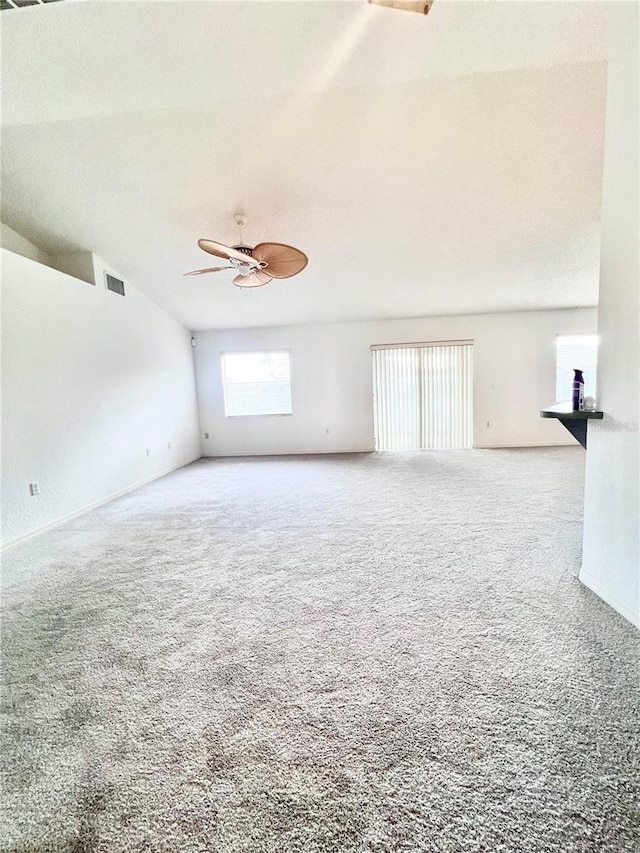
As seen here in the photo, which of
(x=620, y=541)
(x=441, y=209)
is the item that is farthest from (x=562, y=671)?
(x=441, y=209)

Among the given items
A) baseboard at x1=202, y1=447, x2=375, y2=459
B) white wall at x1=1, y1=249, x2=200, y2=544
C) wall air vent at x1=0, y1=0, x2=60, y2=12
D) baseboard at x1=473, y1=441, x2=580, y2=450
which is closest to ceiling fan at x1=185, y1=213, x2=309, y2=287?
wall air vent at x1=0, y1=0, x2=60, y2=12

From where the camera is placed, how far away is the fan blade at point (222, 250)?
271cm

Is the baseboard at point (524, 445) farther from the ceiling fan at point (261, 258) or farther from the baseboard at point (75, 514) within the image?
the baseboard at point (75, 514)

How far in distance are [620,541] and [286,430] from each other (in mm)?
5604

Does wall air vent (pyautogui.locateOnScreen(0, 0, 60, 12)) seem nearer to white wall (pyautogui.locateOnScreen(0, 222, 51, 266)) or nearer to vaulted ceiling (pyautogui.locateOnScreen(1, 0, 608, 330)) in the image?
vaulted ceiling (pyautogui.locateOnScreen(1, 0, 608, 330))

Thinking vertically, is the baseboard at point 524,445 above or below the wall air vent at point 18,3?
below

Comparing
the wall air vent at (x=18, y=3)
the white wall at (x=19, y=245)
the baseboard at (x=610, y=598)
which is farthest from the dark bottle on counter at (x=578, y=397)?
the white wall at (x=19, y=245)

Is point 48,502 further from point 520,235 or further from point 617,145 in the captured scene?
point 520,235

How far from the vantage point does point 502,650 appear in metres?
1.57

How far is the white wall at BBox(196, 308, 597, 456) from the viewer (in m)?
6.37

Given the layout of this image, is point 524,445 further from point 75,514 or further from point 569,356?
point 75,514

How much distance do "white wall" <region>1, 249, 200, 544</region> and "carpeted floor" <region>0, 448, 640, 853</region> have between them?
0.96m

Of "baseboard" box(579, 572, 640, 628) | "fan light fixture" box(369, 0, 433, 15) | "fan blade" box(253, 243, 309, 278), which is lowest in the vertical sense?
"baseboard" box(579, 572, 640, 628)

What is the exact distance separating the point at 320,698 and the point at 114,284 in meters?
5.12
